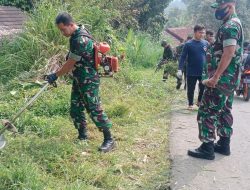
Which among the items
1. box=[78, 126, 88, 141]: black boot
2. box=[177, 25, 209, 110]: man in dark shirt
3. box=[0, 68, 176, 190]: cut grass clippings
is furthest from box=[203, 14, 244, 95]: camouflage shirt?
box=[177, 25, 209, 110]: man in dark shirt

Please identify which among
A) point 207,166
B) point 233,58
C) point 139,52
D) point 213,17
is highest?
point 233,58

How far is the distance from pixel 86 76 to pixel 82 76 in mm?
55

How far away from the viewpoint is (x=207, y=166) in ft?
16.0

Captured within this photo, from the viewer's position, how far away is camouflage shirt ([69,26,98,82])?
487 cm

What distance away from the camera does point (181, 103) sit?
29.6 feet

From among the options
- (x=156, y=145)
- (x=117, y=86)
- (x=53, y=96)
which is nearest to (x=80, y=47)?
(x=156, y=145)

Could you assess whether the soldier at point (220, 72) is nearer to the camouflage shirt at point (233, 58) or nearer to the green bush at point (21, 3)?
the camouflage shirt at point (233, 58)

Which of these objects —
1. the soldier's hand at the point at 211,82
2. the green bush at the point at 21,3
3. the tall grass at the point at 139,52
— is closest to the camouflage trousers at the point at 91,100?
the soldier's hand at the point at 211,82

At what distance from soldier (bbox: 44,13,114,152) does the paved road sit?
1030mm

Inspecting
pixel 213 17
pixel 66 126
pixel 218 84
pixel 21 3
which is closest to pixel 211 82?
pixel 218 84

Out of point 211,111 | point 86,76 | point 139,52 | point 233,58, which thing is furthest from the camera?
point 139,52

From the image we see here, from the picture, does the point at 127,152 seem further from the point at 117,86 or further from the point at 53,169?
the point at 117,86

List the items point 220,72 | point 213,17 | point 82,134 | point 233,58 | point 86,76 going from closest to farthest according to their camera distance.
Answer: point 220,72 < point 233,58 < point 86,76 < point 82,134 < point 213,17

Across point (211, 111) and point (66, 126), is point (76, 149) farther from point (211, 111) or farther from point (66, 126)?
point (211, 111)
